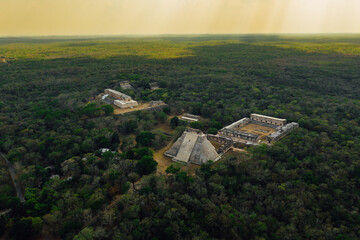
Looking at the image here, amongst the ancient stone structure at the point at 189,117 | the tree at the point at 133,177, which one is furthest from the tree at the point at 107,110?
the tree at the point at 133,177

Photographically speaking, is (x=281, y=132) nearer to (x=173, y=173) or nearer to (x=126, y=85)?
(x=173, y=173)

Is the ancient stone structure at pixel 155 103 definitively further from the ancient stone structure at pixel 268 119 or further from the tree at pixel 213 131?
the ancient stone structure at pixel 268 119

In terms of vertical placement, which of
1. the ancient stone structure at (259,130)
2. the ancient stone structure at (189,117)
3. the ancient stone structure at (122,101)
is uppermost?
the ancient stone structure at (122,101)

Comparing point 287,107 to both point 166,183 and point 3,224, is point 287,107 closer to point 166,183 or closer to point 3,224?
point 166,183

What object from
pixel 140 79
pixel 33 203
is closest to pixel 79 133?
pixel 33 203

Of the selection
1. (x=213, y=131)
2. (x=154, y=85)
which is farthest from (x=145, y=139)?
(x=154, y=85)

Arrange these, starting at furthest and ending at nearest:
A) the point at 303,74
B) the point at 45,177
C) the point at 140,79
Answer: the point at 303,74 → the point at 140,79 → the point at 45,177
